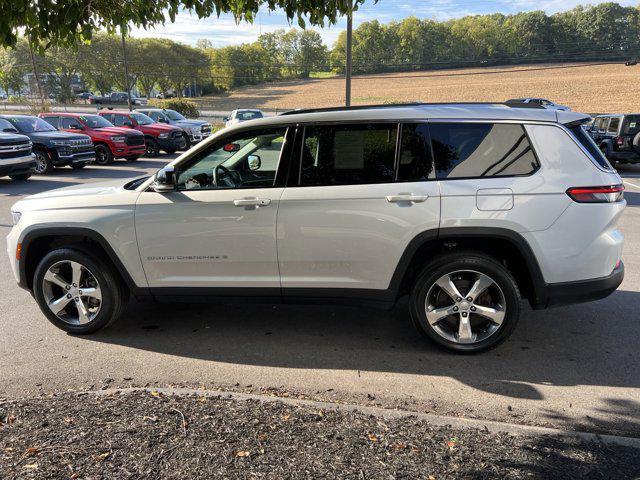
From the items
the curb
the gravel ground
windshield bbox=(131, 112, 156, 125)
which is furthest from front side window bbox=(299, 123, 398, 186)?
windshield bbox=(131, 112, 156, 125)

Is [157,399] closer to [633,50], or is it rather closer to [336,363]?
[336,363]

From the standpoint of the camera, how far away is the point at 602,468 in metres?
2.37

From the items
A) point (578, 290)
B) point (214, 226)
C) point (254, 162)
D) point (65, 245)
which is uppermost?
point (254, 162)

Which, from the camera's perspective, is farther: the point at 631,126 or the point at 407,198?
the point at 631,126

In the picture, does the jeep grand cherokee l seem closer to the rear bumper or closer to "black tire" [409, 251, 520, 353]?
"black tire" [409, 251, 520, 353]

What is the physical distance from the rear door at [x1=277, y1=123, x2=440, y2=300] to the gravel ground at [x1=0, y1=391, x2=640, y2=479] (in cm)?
124

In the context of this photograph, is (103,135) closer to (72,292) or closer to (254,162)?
(72,292)

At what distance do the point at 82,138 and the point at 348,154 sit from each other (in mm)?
14300

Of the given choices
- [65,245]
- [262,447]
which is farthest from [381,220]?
[65,245]

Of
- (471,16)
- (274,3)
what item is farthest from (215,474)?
(471,16)

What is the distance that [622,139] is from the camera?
1563 cm

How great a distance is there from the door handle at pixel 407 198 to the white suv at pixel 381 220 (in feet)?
0.05

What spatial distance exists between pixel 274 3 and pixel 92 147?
14.8 metres

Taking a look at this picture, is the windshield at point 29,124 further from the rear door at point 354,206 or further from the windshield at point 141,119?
the rear door at point 354,206
